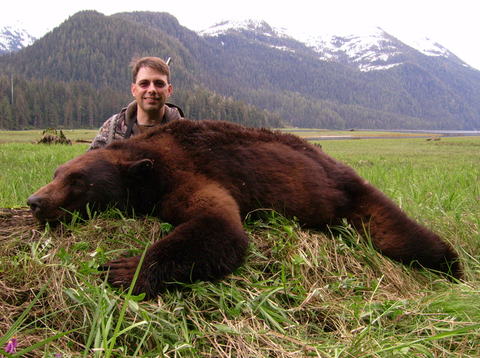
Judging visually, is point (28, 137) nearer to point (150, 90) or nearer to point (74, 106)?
point (150, 90)

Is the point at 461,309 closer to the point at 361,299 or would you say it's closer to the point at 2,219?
the point at 361,299

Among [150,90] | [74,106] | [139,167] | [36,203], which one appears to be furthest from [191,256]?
[74,106]

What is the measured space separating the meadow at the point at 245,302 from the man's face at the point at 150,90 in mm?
2087

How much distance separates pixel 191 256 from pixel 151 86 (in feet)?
9.47

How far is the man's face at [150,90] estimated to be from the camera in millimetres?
4086

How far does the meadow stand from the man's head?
2.10 meters

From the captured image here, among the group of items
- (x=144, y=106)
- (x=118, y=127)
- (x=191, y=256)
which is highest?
(x=144, y=106)

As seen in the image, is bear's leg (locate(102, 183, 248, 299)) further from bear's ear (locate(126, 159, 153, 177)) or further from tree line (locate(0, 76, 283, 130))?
tree line (locate(0, 76, 283, 130))

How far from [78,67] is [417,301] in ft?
516

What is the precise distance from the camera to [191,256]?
1.81 m

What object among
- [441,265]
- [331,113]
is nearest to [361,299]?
[441,265]

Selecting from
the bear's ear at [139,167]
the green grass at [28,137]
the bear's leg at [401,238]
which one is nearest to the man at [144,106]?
the bear's ear at [139,167]

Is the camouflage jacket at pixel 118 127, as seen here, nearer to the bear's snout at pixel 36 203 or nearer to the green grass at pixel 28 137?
the bear's snout at pixel 36 203

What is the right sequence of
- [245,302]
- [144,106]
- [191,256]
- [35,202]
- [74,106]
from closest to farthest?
[245,302] → [191,256] → [35,202] → [144,106] → [74,106]
